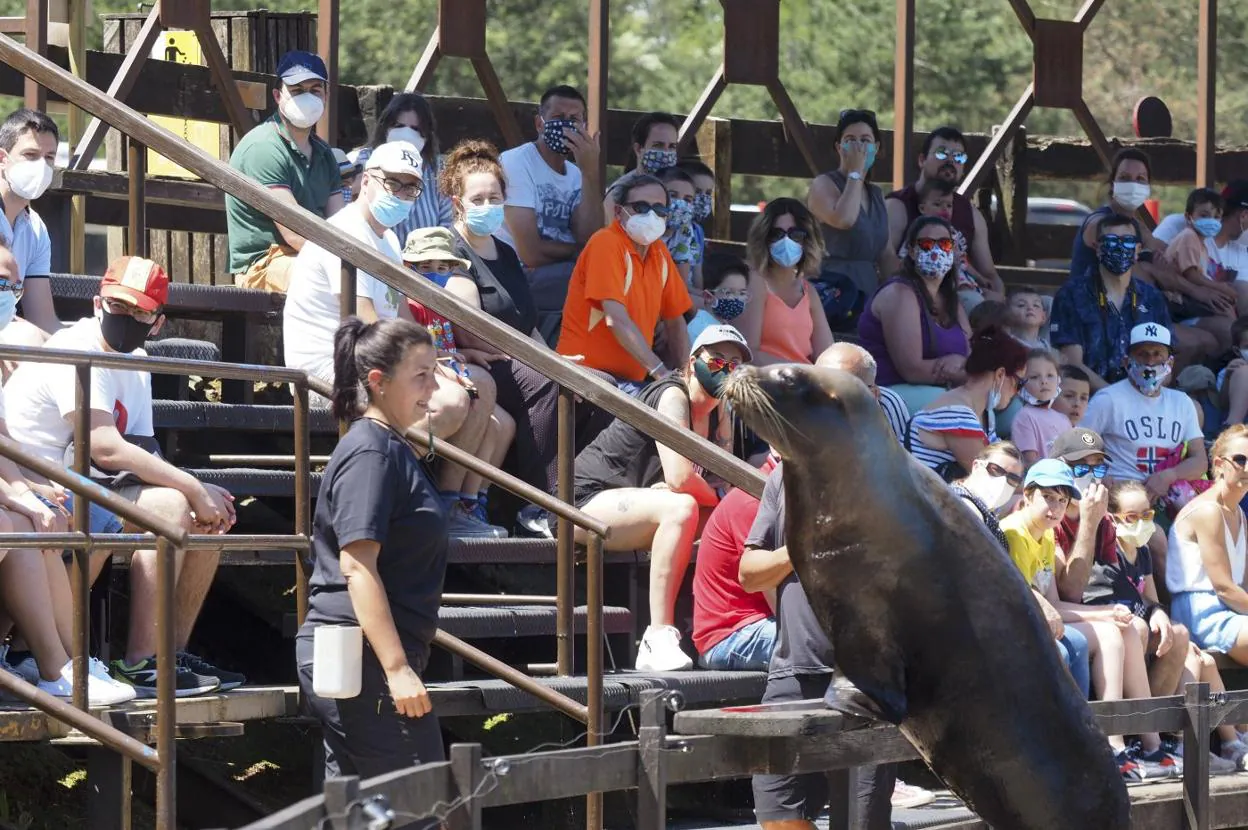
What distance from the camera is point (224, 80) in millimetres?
8766

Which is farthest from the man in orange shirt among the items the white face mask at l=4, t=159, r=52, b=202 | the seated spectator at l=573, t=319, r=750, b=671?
the white face mask at l=4, t=159, r=52, b=202

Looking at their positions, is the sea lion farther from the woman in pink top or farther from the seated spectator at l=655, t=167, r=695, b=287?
the seated spectator at l=655, t=167, r=695, b=287

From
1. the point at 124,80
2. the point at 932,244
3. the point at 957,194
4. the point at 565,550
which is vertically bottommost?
the point at 565,550

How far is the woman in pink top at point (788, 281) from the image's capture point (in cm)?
881

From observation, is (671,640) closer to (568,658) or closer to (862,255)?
(568,658)

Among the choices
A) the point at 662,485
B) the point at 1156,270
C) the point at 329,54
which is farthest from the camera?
the point at 1156,270

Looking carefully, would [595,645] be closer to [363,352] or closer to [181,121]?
[363,352]

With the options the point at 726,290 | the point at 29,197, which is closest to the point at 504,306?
the point at 726,290

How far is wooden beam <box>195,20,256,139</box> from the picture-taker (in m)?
8.66

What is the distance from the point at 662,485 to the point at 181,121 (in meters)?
4.17

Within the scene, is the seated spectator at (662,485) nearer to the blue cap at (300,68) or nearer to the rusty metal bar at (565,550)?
the rusty metal bar at (565,550)

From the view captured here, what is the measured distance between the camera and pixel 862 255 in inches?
395

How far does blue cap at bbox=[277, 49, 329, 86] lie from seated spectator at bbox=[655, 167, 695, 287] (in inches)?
62.3

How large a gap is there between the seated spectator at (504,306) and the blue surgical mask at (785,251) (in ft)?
4.20
